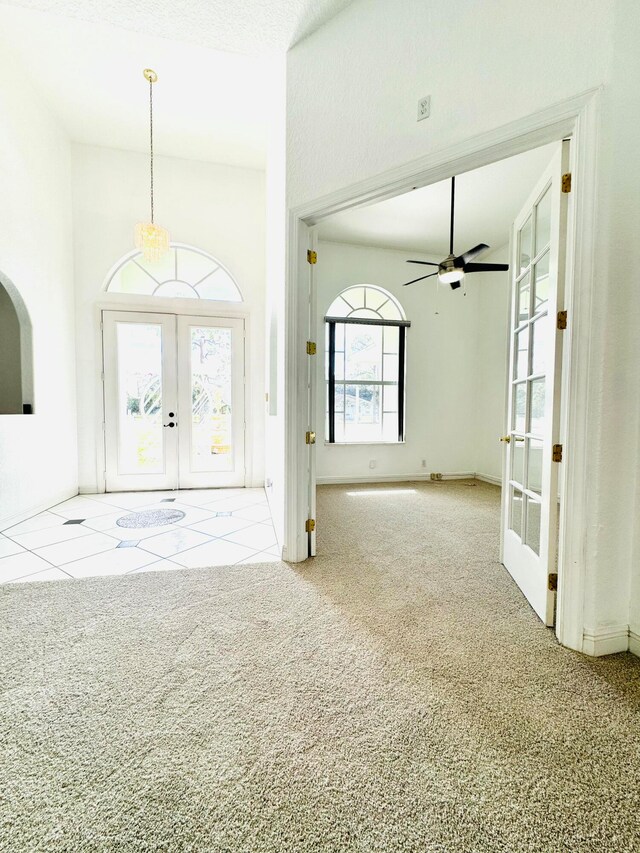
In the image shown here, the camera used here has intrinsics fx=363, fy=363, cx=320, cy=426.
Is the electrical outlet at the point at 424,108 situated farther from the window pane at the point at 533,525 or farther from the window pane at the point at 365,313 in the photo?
the window pane at the point at 365,313

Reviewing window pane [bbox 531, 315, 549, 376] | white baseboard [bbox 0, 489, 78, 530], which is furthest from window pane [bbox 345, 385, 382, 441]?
white baseboard [bbox 0, 489, 78, 530]

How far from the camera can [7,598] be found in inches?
82.2

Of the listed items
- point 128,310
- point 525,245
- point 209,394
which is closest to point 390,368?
point 209,394

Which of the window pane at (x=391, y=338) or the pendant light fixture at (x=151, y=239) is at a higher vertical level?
the pendant light fixture at (x=151, y=239)

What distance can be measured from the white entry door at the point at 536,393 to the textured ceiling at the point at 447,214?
5.32 feet

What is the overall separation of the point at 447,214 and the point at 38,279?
4642mm

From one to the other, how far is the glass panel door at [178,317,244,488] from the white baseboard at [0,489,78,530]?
4.14ft

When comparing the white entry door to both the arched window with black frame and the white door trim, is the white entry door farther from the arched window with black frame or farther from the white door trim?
the arched window with black frame

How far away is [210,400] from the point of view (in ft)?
15.8

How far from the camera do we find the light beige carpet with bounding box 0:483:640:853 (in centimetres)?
96

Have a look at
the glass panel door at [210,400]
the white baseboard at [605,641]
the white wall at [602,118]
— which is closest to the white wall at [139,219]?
the glass panel door at [210,400]

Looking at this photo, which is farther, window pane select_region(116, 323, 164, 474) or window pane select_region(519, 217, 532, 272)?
window pane select_region(116, 323, 164, 474)

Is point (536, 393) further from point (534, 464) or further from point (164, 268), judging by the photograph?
point (164, 268)

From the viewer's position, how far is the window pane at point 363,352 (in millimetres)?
5574
